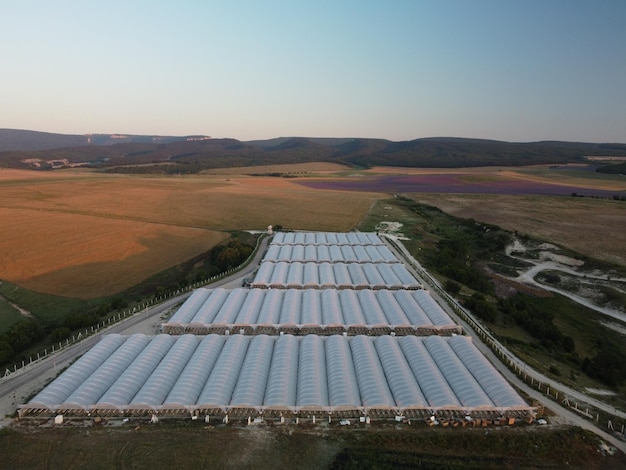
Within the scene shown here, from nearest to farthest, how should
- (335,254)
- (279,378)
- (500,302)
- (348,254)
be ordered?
1. (279,378)
2. (500,302)
3. (335,254)
4. (348,254)

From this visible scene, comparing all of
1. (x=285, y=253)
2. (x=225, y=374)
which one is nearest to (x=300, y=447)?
(x=225, y=374)

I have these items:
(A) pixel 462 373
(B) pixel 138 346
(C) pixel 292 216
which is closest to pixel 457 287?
(A) pixel 462 373

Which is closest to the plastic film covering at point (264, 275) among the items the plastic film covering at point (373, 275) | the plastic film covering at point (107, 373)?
the plastic film covering at point (373, 275)

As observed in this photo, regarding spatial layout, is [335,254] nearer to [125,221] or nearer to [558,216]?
[125,221]

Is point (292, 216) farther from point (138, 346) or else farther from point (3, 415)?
point (3, 415)

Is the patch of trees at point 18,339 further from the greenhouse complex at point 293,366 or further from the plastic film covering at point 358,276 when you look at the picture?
the plastic film covering at point 358,276

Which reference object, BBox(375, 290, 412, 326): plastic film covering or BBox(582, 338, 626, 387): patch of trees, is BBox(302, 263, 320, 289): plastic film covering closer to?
BBox(375, 290, 412, 326): plastic film covering
